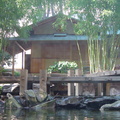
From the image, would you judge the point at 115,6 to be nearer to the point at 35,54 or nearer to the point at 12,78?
the point at 12,78

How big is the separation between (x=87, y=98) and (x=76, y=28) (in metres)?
4.08

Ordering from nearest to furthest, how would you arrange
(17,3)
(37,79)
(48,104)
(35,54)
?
(48,104) → (37,79) → (17,3) → (35,54)

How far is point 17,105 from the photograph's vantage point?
460 inches

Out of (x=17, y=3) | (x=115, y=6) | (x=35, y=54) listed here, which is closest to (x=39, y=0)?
(x=17, y=3)

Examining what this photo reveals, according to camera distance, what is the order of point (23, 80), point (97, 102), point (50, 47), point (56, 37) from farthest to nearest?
point (50, 47) < point (56, 37) < point (23, 80) < point (97, 102)

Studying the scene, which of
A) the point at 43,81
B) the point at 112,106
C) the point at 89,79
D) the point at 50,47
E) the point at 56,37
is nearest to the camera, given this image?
the point at 112,106

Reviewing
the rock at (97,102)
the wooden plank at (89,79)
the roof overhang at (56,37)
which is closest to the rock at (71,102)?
the rock at (97,102)

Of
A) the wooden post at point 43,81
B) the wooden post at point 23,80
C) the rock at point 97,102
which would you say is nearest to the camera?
the rock at point 97,102

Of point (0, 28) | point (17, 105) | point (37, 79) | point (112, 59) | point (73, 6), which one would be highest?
point (73, 6)

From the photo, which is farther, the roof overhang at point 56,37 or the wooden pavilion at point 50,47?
the wooden pavilion at point 50,47

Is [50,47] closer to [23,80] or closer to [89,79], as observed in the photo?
[23,80]

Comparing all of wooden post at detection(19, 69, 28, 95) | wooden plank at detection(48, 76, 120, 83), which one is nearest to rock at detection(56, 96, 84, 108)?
wooden plank at detection(48, 76, 120, 83)

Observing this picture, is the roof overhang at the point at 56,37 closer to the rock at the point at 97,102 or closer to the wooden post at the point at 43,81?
the wooden post at the point at 43,81

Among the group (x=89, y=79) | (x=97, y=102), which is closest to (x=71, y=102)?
(x=97, y=102)
